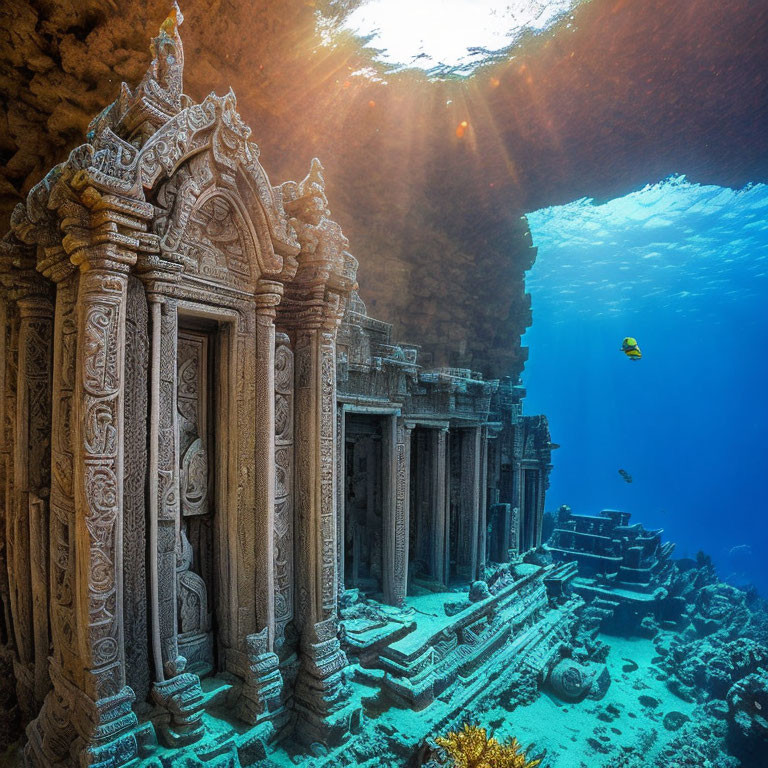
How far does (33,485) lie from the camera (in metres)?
4.42

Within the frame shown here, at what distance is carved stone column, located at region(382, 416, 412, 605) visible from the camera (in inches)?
385

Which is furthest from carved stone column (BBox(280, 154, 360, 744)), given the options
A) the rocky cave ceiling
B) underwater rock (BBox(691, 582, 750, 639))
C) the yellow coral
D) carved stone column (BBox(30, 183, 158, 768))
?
underwater rock (BBox(691, 582, 750, 639))

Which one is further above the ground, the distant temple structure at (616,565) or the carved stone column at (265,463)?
the carved stone column at (265,463)

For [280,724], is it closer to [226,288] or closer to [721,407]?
[226,288]

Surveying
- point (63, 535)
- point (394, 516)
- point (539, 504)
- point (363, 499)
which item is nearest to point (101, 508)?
point (63, 535)

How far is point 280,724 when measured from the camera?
4453mm

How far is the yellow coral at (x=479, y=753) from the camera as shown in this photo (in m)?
4.21

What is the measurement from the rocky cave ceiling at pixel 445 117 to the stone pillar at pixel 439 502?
7152mm

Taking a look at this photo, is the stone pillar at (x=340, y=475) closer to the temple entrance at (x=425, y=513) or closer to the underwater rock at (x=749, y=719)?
the temple entrance at (x=425, y=513)

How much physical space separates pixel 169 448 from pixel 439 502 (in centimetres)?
870

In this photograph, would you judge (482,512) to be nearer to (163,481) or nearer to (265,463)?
(265,463)

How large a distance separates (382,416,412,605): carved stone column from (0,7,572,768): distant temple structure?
3.24m

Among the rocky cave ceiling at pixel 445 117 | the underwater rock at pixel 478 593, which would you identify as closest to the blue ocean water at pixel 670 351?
the rocky cave ceiling at pixel 445 117

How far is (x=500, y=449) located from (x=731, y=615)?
13259 millimetres
